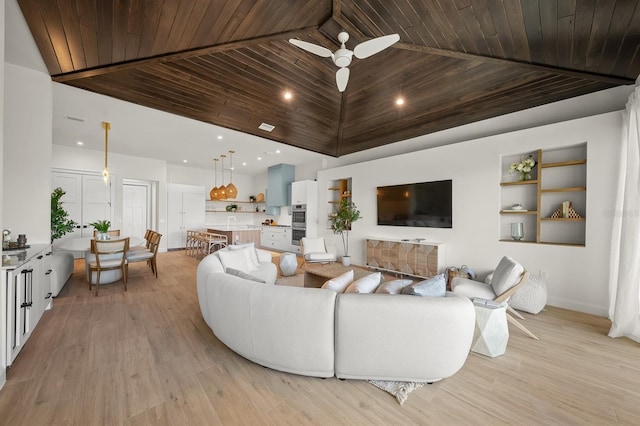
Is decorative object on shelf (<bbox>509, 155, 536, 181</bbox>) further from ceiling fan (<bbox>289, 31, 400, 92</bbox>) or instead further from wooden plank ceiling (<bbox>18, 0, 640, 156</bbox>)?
ceiling fan (<bbox>289, 31, 400, 92</bbox>)

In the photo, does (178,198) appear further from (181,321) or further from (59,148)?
(181,321)

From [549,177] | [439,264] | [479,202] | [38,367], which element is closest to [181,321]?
[38,367]

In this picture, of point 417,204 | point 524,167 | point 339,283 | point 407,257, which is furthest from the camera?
point 417,204

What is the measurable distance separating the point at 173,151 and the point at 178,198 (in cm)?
A: 206

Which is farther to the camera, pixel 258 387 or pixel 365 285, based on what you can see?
pixel 365 285

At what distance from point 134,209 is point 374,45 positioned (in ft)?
27.6

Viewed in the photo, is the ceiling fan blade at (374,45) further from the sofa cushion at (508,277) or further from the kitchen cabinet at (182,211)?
the kitchen cabinet at (182,211)

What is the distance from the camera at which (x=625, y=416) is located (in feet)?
5.11

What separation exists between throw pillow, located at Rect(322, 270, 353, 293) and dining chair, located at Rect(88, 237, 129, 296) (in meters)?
3.62

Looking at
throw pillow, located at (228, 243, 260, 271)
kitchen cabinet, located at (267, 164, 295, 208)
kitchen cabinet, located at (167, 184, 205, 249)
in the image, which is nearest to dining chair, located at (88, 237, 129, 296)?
throw pillow, located at (228, 243, 260, 271)

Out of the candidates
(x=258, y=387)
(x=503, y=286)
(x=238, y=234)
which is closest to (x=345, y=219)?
(x=238, y=234)

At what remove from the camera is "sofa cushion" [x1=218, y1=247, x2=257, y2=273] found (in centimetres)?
328

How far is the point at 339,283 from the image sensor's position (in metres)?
2.19

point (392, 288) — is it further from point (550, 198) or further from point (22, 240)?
point (22, 240)
